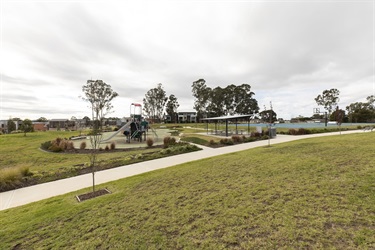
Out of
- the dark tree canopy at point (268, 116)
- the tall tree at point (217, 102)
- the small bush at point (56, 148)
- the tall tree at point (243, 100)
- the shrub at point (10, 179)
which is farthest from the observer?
the tall tree at point (243, 100)

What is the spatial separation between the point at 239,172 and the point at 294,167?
186 cm

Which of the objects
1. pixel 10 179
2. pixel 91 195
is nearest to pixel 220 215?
pixel 91 195

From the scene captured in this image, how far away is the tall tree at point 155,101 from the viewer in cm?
6444

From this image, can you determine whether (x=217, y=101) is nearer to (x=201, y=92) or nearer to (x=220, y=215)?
(x=201, y=92)

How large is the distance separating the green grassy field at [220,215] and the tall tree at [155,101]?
2406 inches

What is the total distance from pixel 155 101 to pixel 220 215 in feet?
211

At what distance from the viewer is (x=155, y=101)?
6562cm

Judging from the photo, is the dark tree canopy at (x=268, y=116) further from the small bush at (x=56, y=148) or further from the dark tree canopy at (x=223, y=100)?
the dark tree canopy at (x=223, y=100)

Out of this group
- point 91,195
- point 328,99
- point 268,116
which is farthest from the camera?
point 328,99

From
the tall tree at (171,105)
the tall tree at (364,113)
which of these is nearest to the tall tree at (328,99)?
the tall tree at (364,113)

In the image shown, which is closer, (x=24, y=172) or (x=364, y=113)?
(x=24, y=172)

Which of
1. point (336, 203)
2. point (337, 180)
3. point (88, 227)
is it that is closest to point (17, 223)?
point (88, 227)

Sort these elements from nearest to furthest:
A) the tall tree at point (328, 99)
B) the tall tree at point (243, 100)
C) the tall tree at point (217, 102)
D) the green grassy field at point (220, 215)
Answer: the green grassy field at point (220, 215)
the tall tree at point (328, 99)
the tall tree at point (217, 102)
the tall tree at point (243, 100)

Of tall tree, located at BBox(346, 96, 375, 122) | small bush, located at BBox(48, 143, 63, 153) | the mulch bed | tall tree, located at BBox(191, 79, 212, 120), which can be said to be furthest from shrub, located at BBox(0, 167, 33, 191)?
tall tree, located at BBox(346, 96, 375, 122)
